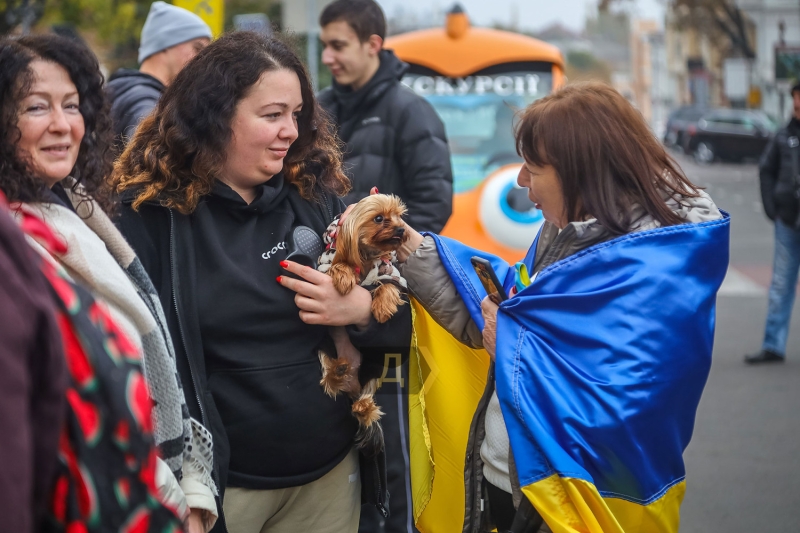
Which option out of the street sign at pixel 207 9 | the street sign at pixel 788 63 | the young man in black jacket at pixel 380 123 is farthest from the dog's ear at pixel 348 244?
the street sign at pixel 788 63

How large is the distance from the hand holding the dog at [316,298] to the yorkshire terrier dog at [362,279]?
0.05 meters

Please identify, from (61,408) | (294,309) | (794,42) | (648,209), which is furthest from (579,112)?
(794,42)

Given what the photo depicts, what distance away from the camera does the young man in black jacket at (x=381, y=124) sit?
470 cm

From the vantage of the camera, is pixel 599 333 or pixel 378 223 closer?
pixel 599 333

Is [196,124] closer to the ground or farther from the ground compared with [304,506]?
farther from the ground

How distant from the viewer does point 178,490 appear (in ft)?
5.90

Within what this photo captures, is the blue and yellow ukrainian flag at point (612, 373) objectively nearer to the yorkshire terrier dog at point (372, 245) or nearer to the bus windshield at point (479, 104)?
the yorkshire terrier dog at point (372, 245)

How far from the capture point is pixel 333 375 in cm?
260

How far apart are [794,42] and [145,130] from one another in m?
47.2

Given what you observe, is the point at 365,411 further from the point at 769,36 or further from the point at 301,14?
the point at 769,36

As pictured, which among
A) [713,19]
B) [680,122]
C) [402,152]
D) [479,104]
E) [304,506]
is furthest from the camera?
[680,122]

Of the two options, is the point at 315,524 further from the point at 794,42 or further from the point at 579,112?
the point at 794,42

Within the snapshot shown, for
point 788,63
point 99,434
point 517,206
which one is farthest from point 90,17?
point 788,63

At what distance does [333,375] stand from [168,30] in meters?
3.20
